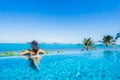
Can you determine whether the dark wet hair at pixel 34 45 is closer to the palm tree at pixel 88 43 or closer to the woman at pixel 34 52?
the woman at pixel 34 52

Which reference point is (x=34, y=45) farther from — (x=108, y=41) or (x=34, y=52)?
(x=108, y=41)

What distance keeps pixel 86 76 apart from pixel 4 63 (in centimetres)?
505

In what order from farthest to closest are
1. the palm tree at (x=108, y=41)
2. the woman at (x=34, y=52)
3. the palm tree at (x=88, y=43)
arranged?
the palm tree at (x=108, y=41)
the palm tree at (x=88, y=43)
the woman at (x=34, y=52)

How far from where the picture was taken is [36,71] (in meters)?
9.51

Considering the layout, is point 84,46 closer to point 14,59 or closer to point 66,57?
point 66,57

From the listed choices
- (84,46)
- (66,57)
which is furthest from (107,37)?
(66,57)

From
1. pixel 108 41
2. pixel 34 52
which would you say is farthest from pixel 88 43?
pixel 34 52

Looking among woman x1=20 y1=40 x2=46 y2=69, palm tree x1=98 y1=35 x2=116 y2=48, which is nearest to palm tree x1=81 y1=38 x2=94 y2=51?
palm tree x1=98 y1=35 x2=116 y2=48

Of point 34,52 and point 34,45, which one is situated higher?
point 34,45

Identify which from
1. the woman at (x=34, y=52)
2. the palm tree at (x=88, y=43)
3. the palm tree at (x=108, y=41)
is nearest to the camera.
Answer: the woman at (x=34, y=52)

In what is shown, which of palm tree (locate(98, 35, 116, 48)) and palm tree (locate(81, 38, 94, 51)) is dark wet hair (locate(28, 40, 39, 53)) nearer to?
palm tree (locate(81, 38, 94, 51))

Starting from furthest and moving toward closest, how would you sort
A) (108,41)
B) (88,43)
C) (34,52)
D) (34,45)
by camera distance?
(108,41) → (88,43) → (34,52) → (34,45)

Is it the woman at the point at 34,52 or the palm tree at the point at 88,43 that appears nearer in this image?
the woman at the point at 34,52

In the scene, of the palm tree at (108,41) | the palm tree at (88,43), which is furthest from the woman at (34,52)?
the palm tree at (108,41)
